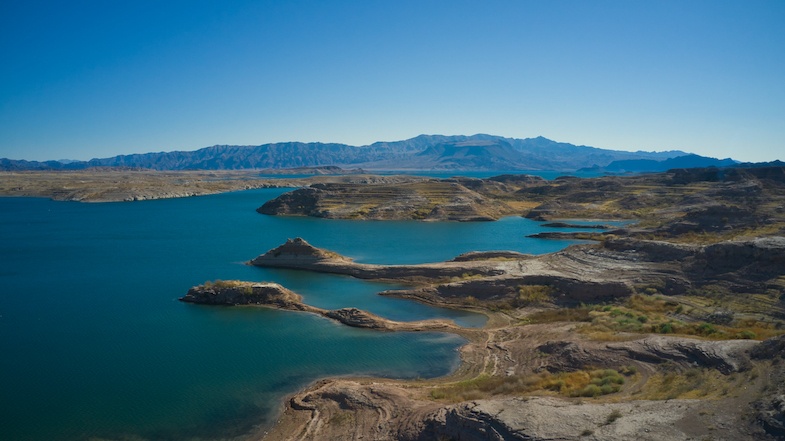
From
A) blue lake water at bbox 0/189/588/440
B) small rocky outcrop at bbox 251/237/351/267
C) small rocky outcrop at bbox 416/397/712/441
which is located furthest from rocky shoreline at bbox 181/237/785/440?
small rocky outcrop at bbox 251/237/351/267

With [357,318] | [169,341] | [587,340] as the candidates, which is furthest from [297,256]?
[587,340]

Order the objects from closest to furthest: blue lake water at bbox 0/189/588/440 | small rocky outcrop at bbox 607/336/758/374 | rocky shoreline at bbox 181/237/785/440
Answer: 1. rocky shoreline at bbox 181/237/785/440
2. small rocky outcrop at bbox 607/336/758/374
3. blue lake water at bbox 0/189/588/440

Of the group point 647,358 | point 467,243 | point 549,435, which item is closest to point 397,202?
point 467,243

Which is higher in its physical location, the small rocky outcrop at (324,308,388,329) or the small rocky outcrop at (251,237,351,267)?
the small rocky outcrop at (251,237,351,267)

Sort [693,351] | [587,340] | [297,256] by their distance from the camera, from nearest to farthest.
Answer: [693,351]
[587,340]
[297,256]

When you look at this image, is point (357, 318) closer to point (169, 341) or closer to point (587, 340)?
point (169, 341)

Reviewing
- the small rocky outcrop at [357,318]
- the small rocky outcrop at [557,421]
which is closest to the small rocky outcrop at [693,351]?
the small rocky outcrop at [557,421]

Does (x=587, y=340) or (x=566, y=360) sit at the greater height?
(x=587, y=340)

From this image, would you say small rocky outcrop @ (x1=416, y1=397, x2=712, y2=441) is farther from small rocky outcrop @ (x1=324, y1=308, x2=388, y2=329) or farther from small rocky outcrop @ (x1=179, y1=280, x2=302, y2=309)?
small rocky outcrop @ (x1=179, y1=280, x2=302, y2=309)

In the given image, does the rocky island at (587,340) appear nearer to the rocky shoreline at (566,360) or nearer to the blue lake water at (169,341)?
the rocky shoreline at (566,360)

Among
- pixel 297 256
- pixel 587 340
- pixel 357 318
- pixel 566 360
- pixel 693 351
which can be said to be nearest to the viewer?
pixel 693 351

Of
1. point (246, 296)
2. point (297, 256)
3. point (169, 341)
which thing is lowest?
point (169, 341)
